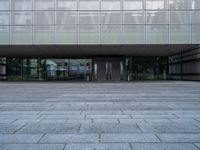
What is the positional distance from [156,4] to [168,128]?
2189 centimetres

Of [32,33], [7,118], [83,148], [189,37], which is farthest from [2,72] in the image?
[83,148]

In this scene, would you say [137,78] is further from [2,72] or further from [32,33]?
[2,72]

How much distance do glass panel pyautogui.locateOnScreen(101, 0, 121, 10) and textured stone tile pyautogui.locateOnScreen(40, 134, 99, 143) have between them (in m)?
21.8

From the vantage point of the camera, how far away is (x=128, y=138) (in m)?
5.61

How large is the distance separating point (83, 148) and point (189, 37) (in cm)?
2337

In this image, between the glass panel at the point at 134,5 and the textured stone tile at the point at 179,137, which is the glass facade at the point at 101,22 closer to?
the glass panel at the point at 134,5

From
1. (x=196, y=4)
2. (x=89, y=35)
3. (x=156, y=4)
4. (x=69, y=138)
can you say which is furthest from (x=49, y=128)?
(x=196, y=4)

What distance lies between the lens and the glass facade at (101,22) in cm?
2559

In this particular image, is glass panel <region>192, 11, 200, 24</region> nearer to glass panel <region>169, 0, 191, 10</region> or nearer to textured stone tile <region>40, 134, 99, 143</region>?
glass panel <region>169, 0, 191, 10</region>

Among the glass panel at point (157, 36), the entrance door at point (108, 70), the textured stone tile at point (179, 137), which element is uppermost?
the glass panel at point (157, 36)

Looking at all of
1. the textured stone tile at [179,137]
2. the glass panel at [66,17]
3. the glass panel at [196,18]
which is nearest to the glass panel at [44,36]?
the glass panel at [66,17]

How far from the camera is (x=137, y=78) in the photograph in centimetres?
3912

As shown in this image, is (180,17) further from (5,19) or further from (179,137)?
(179,137)

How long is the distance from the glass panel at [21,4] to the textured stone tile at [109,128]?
882 inches
